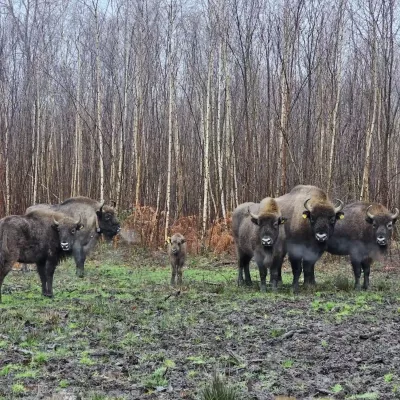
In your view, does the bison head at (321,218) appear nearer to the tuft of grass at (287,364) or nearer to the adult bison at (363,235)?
the adult bison at (363,235)

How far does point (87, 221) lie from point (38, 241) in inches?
191

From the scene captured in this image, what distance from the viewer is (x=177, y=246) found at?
14.4 metres

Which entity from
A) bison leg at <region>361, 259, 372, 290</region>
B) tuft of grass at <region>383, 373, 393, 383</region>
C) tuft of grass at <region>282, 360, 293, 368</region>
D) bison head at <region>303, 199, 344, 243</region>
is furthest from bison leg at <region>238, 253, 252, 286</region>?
tuft of grass at <region>383, 373, 393, 383</region>

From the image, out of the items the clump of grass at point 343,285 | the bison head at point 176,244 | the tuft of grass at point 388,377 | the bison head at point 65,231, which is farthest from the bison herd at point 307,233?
the tuft of grass at point 388,377

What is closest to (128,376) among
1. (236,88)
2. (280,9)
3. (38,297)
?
(38,297)

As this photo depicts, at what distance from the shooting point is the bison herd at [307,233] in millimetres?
12883

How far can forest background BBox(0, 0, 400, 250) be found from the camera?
20.5m

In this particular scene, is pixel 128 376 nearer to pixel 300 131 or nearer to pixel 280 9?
pixel 280 9

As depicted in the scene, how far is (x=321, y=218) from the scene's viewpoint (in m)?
13.0

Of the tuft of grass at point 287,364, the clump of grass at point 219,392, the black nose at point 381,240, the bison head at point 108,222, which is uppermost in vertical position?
the bison head at point 108,222

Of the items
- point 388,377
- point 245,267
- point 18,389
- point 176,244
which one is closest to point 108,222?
point 176,244

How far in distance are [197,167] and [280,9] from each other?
1060 cm

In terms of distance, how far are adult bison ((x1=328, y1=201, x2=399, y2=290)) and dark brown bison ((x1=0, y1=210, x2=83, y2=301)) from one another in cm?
569

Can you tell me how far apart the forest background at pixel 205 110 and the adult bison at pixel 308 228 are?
403 cm
